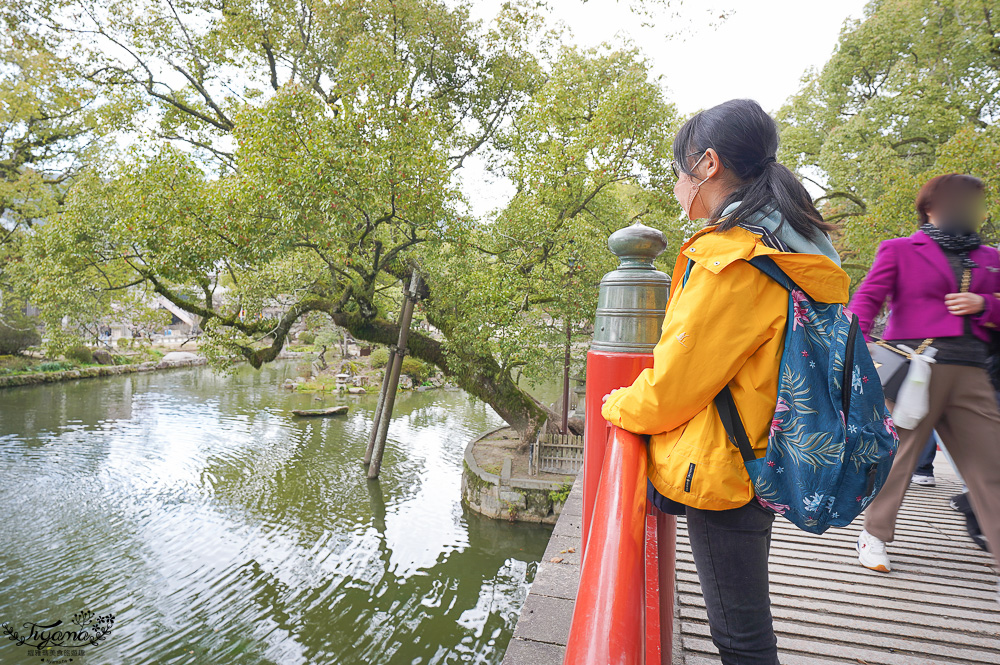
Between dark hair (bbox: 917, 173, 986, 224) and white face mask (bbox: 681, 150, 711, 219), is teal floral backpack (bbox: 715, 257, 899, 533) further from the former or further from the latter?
dark hair (bbox: 917, 173, 986, 224)

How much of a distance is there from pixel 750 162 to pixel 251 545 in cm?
864

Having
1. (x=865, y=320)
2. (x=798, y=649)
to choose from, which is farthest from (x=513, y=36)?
(x=798, y=649)

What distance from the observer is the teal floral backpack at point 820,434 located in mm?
972

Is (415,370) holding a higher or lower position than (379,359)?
lower

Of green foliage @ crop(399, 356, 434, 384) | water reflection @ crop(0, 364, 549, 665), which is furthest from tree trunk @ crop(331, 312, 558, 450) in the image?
green foliage @ crop(399, 356, 434, 384)

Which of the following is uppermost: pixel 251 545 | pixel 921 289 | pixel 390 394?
pixel 921 289

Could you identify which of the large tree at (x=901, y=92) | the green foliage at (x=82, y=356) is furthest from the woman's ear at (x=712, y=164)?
the green foliage at (x=82, y=356)

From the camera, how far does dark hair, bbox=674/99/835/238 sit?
3.58ft

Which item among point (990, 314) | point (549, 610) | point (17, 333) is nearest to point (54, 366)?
point (17, 333)

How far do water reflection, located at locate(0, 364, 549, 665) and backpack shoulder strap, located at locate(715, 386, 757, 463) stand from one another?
19.2ft

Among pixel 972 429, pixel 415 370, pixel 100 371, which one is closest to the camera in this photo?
pixel 972 429

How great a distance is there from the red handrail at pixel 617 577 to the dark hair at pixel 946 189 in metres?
2.20

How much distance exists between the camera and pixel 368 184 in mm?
6824

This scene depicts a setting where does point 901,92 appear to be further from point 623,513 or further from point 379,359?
point 379,359
